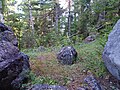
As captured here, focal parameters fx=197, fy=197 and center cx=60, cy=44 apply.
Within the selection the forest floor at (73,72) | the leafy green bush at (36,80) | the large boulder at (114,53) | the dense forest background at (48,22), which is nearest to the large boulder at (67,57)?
the forest floor at (73,72)

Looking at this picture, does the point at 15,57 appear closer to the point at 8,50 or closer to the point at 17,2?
the point at 8,50

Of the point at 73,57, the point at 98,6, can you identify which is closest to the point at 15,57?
the point at 73,57

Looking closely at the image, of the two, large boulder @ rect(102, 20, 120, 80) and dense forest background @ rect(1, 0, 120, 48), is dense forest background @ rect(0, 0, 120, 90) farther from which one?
large boulder @ rect(102, 20, 120, 80)

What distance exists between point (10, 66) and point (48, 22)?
57.7 ft

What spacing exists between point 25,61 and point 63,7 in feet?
55.5

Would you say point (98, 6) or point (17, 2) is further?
point (17, 2)

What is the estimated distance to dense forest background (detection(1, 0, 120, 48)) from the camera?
16047mm

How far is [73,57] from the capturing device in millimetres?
7719

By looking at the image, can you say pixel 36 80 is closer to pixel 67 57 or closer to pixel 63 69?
pixel 63 69

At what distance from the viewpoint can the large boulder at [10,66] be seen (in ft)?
17.6

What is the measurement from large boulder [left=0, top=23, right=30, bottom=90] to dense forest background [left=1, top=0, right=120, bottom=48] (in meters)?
8.75

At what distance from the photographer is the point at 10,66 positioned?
5.46 m

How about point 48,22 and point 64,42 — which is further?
point 48,22

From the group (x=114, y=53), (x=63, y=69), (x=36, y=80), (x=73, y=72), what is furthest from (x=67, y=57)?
(x=114, y=53)
